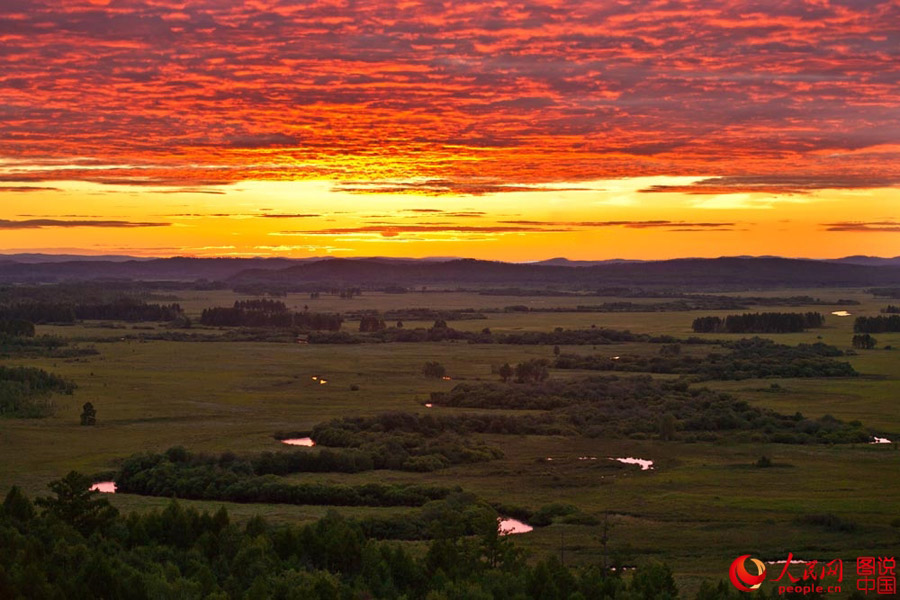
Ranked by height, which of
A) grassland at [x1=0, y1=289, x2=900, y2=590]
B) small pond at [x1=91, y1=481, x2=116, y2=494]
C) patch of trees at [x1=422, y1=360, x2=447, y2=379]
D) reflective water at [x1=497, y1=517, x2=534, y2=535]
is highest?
patch of trees at [x1=422, y1=360, x2=447, y2=379]

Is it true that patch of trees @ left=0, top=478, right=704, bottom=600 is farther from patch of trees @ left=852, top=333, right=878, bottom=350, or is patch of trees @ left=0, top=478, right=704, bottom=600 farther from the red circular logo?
patch of trees @ left=852, top=333, right=878, bottom=350

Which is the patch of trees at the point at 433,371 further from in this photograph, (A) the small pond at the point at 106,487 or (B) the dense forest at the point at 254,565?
(B) the dense forest at the point at 254,565

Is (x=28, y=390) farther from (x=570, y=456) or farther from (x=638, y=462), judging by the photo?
(x=638, y=462)

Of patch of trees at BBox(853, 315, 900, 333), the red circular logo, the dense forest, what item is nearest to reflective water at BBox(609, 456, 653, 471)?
the dense forest

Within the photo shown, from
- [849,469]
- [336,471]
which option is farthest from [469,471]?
[849,469]

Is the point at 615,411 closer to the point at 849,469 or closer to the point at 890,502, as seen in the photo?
the point at 849,469

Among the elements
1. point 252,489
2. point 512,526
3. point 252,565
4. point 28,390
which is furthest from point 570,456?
point 28,390
